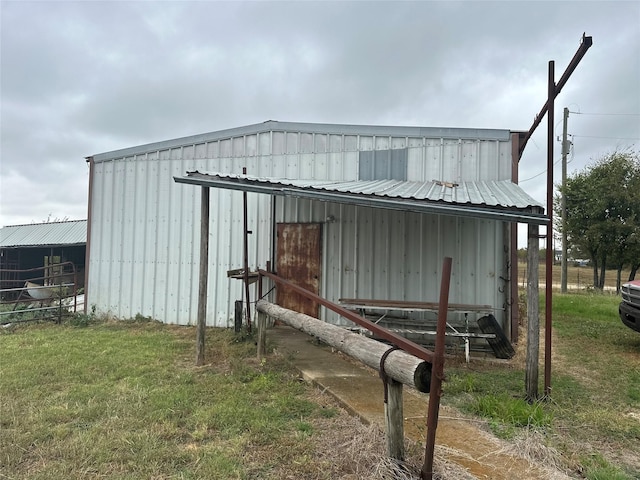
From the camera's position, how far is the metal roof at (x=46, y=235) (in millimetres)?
15328

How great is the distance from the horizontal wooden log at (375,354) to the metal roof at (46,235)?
1341 cm

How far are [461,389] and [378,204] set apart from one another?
7.44 ft

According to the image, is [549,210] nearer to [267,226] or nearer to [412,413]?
[412,413]

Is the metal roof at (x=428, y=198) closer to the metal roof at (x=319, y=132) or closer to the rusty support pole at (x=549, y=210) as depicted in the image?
the rusty support pole at (x=549, y=210)

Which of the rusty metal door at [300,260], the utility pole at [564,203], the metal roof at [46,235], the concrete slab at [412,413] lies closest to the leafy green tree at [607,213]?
the utility pole at [564,203]

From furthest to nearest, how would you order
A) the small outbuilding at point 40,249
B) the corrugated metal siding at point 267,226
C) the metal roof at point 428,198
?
the small outbuilding at point 40,249
the corrugated metal siding at point 267,226
the metal roof at point 428,198

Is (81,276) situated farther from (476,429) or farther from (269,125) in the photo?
(476,429)

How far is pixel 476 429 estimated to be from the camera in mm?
3379

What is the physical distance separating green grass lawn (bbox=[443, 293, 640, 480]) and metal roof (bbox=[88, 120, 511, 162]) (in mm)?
3622

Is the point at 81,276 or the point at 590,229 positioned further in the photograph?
the point at 590,229

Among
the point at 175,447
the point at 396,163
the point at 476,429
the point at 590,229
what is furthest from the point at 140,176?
the point at 590,229

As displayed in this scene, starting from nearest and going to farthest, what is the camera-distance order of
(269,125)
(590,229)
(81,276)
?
1. (269,125)
2. (81,276)
3. (590,229)

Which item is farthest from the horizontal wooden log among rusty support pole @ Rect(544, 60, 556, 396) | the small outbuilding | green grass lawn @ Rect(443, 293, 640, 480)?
the small outbuilding

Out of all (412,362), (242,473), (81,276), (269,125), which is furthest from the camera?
(81,276)
